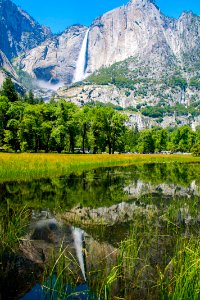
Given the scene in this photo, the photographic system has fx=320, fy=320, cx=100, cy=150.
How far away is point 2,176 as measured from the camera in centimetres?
2994

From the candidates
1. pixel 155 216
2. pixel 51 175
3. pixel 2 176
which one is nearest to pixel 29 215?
pixel 155 216

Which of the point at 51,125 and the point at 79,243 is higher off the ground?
the point at 51,125

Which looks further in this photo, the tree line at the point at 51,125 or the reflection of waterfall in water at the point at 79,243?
the tree line at the point at 51,125

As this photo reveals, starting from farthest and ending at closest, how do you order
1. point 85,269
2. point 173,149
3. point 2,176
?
point 173,149 → point 2,176 → point 85,269

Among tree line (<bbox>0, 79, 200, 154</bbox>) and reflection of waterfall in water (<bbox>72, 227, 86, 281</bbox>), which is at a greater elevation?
tree line (<bbox>0, 79, 200, 154</bbox>)

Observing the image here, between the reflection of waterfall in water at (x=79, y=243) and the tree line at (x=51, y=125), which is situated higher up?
the tree line at (x=51, y=125)

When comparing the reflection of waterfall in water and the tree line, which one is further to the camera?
the tree line

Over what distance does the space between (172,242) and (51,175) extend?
24.8 metres

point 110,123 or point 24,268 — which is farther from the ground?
point 110,123

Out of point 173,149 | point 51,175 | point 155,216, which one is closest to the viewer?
point 155,216

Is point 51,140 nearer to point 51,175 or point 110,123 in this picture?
point 110,123

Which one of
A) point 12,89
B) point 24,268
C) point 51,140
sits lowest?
point 24,268

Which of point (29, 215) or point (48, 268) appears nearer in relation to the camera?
A: point (48, 268)

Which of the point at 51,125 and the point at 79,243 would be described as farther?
the point at 51,125
